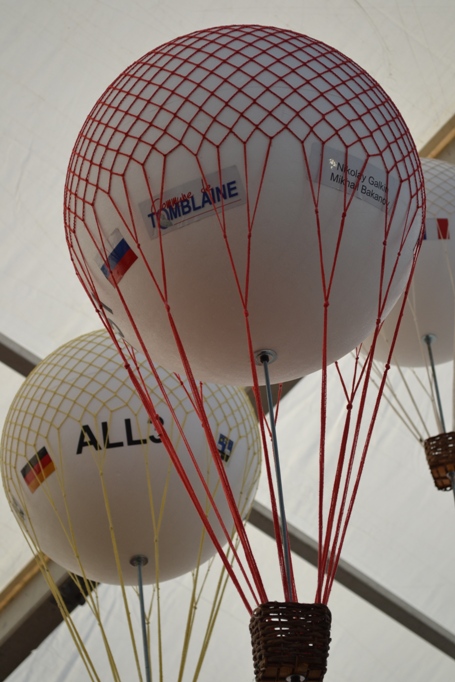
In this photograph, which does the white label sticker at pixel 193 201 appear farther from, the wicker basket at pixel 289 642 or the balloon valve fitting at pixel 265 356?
the wicker basket at pixel 289 642

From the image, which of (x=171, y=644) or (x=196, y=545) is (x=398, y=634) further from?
(x=196, y=545)

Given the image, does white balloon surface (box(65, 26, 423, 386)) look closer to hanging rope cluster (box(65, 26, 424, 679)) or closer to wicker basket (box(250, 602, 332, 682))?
hanging rope cluster (box(65, 26, 424, 679))

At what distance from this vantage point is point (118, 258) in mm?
2238

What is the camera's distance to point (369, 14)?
464cm

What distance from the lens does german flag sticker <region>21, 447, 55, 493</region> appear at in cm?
301

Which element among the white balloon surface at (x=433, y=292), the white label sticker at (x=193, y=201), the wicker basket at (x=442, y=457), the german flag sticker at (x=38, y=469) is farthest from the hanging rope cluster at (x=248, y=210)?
the white balloon surface at (x=433, y=292)

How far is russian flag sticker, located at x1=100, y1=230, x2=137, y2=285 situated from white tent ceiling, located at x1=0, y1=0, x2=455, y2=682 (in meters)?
2.26

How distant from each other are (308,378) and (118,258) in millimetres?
2852

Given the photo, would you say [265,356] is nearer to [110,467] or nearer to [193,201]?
[193,201]

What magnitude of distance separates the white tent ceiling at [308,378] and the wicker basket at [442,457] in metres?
1.84

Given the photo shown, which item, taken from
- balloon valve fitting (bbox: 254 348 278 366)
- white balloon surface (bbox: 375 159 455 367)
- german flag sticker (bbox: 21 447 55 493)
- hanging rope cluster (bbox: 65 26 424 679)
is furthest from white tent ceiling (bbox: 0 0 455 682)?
balloon valve fitting (bbox: 254 348 278 366)

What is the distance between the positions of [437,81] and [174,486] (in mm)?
2765

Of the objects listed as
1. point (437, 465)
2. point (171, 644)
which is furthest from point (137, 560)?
point (171, 644)

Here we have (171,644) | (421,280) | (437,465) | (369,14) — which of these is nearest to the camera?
(437,465)
